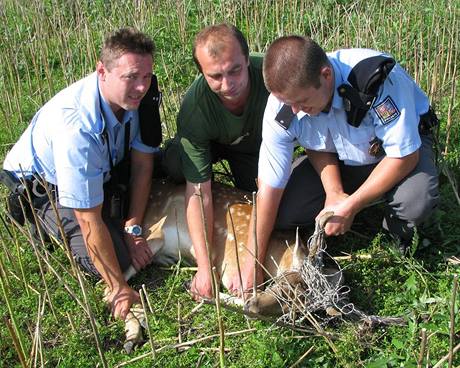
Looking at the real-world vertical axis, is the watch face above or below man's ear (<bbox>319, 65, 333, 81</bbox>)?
below

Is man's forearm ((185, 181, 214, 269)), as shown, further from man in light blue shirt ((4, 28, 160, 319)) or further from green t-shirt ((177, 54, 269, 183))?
man in light blue shirt ((4, 28, 160, 319))

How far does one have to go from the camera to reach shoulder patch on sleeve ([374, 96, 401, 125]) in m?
3.70

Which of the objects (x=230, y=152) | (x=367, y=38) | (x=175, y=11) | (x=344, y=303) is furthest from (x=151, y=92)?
(x=175, y=11)

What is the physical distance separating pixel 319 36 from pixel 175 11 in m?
1.80

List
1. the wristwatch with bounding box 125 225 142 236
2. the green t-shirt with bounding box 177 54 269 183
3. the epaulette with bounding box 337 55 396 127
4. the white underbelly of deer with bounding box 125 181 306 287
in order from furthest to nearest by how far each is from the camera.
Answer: the wristwatch with bounding box 125 225 142 236
the green t-shirt with bounding box 177 54 269 183
the white underbelly of deer with bounding box 125 181 306 287
the epaulette with bounding box 337 55 396 127

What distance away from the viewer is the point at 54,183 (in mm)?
4301

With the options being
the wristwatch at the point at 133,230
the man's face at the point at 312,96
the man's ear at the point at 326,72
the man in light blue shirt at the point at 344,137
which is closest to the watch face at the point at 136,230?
the wristwatch at the point at 133,230

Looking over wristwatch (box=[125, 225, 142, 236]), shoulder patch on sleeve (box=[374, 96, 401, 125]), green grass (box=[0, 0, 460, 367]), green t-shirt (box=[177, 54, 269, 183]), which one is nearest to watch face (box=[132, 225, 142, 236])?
wristwatch (box=[125, 225, 142, 236])

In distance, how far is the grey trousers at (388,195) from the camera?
4023 mm

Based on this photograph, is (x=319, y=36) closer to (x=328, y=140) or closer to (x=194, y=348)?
(x=328, y=140)

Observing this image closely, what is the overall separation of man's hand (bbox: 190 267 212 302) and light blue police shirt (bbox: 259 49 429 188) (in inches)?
28.6

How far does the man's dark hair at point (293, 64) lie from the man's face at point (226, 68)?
402 millimetres

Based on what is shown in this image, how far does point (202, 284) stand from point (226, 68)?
4.54ft

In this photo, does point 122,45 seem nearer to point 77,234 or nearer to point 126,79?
point 126,79
